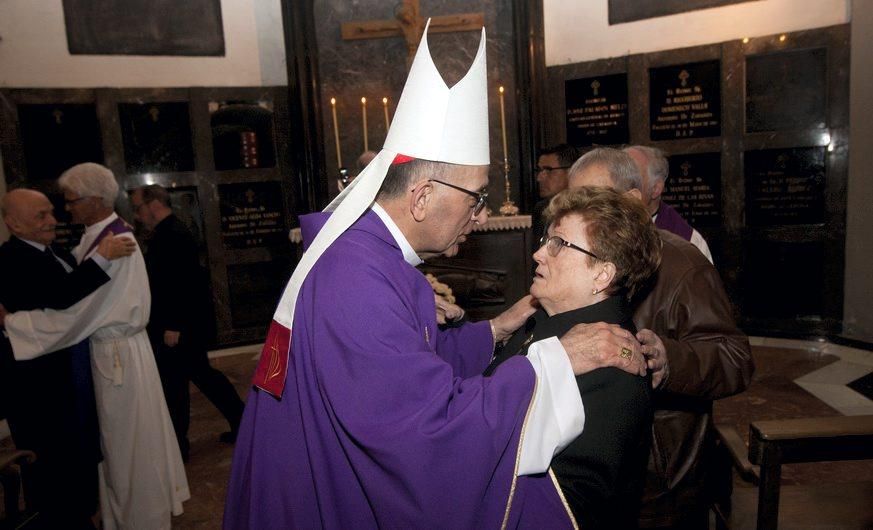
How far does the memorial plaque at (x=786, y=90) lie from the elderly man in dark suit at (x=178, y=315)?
5.72 meters

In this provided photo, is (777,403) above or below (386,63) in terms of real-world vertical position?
below

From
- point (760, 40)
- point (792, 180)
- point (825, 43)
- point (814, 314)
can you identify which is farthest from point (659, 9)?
point (814, 314)

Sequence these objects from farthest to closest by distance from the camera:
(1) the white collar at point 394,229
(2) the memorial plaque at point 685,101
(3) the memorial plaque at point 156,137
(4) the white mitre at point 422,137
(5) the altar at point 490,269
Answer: (3) the memorial plaque at point 156,137
(2) the memorial plaque at point 685,101
(5) the altar at point 490,269
(1) the white collar at point 394,229
(4) the white mitre at point 422,137

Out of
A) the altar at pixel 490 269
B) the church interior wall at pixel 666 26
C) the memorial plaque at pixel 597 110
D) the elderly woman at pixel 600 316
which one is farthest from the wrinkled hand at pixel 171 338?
the church interior wall at pixel 666 26

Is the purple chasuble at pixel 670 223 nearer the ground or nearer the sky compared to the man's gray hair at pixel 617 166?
nearer the ground

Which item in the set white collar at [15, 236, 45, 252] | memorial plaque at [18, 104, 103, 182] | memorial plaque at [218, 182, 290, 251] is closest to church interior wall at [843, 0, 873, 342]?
memorial plaque at [218, 182, 290, 251]

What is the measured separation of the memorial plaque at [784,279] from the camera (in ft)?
20.4

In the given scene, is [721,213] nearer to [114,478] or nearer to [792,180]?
[792,180]

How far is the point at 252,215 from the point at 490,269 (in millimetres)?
3120

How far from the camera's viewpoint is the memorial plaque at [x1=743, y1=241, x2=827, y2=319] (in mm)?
6230

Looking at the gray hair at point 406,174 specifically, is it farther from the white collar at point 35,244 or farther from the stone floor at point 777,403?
the stone floor at point 777,403

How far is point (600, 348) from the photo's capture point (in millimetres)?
1342

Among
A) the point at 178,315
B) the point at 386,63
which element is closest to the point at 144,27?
the point at 386,63

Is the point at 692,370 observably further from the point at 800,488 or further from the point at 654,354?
the point at 800,488
